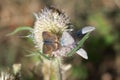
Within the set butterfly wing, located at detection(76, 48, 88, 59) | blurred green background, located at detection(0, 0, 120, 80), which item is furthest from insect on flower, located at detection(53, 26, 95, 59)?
blurred green background, located at detection(0, 0, 120, 80)

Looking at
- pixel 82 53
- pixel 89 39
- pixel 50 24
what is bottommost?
pixel 82 53

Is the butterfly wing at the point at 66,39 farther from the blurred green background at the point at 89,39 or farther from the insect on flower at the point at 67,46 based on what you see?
the blurred green background at the point at 89,39

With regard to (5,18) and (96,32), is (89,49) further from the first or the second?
(5,18)

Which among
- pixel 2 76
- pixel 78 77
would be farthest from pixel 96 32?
pixel 2 76

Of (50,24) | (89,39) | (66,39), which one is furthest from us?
(89,39)

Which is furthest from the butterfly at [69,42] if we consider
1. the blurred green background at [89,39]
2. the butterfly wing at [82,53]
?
the blurred green background at [89,39]

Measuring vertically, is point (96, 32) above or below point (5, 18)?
below

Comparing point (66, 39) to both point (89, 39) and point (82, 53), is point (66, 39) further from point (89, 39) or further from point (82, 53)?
point (89, 39)

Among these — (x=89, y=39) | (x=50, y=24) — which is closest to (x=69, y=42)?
(x=50, y=24)
